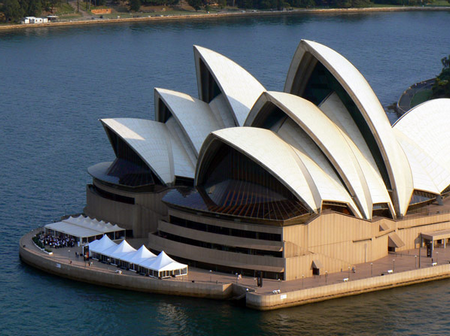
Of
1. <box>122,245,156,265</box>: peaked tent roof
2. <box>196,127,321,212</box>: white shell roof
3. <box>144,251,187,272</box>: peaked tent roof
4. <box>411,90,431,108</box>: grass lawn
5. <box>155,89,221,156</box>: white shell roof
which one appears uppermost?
<box>411,90,431,108</box>: grass lawn

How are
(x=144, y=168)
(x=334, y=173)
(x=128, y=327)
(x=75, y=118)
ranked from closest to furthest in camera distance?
(x=128, y=327) → (x=334, y=173) → (x=144, y=168) → (x=75, y=118)

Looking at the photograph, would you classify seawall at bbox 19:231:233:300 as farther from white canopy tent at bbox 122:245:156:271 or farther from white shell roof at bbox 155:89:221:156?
white shell roof at bbox 155:89:221:156

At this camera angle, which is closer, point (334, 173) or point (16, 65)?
point (334, 173)

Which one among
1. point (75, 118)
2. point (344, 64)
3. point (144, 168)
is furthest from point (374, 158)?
point (75, 118)

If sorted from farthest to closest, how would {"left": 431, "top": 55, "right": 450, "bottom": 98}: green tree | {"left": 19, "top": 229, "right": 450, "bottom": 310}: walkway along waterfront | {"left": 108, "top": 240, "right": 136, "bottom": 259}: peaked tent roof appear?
1. {"left": 431, "top": 55, "right": 450, "bottom": 98}: green tree
2. {"left": 108, "top": 240, "right": 136, "bottom": 259}: peaked tent roof
3. {"left": 19, "top": 229, "right": 450, "bottom": 310}: walkway along waterfront

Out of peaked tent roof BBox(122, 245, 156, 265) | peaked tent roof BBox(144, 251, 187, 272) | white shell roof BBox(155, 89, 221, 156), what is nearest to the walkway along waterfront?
peaked tent roof BBox(144, 251, 187, 272)

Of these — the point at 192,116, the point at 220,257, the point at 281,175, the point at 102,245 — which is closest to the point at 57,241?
the point at 102,245

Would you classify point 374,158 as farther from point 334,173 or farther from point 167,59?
point 167,59
